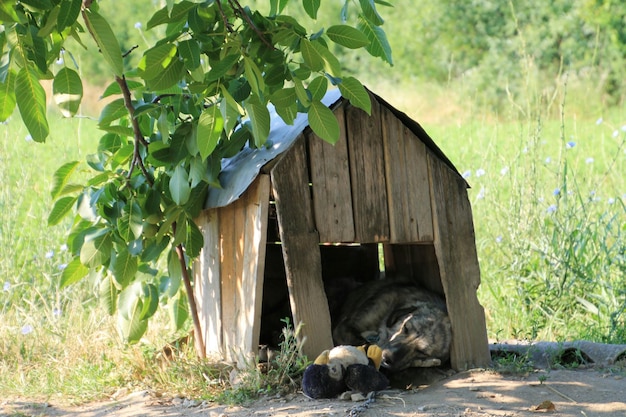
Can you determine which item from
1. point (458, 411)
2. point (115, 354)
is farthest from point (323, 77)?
point (115, 354)

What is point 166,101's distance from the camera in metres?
4.26

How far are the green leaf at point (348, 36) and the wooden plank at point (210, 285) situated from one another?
6.12 ft

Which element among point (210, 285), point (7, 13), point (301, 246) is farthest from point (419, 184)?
point (7, 13)

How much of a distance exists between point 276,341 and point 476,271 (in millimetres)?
1302

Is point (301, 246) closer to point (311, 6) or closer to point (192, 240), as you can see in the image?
point (192, 240)

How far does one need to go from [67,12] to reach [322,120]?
1116 millimetres

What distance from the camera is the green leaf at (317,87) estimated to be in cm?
338

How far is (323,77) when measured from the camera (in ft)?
11.1

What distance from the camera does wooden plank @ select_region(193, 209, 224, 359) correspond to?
4703 mm

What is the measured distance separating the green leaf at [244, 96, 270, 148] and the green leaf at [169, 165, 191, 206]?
0.98 m

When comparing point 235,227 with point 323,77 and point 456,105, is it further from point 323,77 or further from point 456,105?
point 456,105

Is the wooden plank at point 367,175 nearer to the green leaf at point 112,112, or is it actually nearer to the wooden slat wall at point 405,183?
the wooden slat wall at point 405,183

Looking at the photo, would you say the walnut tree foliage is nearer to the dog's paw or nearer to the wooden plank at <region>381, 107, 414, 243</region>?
the wooden plank at <region>381, 107, 414, 243</region>

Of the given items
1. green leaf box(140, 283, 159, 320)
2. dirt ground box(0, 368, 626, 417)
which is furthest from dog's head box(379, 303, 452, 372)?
green leaf box(140, 283, 159, 320)
